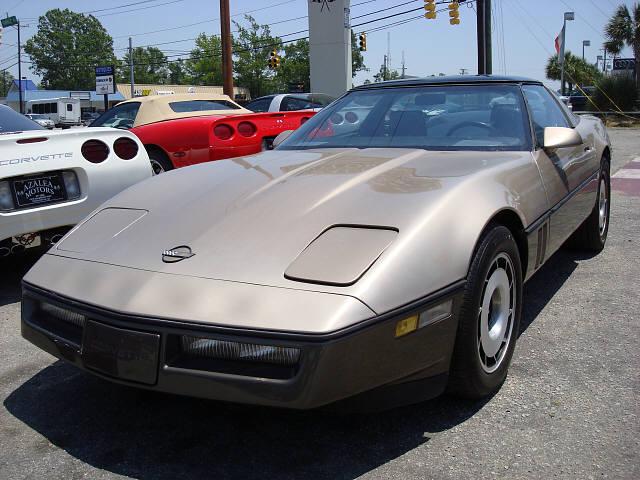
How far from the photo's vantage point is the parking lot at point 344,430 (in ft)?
7.11

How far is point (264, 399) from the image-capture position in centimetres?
198

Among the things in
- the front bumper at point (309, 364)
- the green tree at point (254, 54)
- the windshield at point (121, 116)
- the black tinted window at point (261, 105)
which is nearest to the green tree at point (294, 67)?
the green tree at point (254, 54)

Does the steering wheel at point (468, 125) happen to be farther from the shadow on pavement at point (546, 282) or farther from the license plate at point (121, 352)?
the license plate at point (121, 352)

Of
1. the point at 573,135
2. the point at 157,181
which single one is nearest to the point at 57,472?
the point at 157,181

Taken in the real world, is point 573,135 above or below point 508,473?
above

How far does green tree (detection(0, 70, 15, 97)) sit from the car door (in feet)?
466

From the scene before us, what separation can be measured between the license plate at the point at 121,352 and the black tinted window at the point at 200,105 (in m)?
6.23

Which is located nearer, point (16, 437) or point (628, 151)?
point (16, 437)

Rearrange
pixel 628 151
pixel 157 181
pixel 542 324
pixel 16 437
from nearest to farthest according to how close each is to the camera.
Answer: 1. pixel 16 437
2. pixel 157 181
3. pixel 542 324
4. pixel 628 151

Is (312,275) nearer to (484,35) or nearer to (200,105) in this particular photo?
(200,105)

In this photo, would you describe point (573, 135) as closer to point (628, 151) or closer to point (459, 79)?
point (459, 79)

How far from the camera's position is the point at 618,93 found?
28672 millimetres

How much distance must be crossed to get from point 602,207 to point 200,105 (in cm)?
540

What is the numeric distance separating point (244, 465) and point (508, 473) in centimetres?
87
